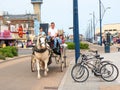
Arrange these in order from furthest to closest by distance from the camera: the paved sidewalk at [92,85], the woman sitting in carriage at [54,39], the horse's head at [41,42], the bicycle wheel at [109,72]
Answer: the woman sitting in carriage at [54,39] < the horse's head at [41,42] < the bicycle wheel at [109,72] < the paved sidewalk at [92,85]

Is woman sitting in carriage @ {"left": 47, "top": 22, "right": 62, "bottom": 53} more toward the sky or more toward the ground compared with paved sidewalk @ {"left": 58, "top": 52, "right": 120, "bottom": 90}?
more toward the sky

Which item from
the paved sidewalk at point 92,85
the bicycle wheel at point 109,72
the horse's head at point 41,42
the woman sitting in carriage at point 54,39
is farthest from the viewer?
the woman sitting in carriage at point 54,39

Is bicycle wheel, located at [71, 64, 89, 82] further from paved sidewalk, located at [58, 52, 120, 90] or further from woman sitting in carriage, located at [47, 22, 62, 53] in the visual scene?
woman sitting in carriage, located at [47, 22, 62, 53]

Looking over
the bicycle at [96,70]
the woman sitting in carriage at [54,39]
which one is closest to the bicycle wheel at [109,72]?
the bicycle at [96,70]

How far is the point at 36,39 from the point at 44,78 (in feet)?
6.29

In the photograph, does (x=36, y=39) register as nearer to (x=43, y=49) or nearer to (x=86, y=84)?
(x=43, y=49)

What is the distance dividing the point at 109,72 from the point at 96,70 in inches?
22.0

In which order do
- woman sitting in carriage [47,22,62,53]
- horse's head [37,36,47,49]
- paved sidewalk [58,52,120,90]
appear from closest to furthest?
paved sidewalk [58,52,120,90] → horse's head [37,36,47,49] → woman sitting in carriage [47,22,62,53]

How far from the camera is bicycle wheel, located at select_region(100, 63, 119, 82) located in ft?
50.6

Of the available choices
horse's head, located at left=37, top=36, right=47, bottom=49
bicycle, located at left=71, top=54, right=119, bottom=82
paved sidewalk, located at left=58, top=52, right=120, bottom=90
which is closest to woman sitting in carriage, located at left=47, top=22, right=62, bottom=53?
horse's head, located at left=37, top=36, right=47, bottom=49

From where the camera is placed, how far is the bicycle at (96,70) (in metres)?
15.4

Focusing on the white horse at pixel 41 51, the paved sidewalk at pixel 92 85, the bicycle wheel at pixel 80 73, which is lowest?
the paved sidewalk at pixel 92 85

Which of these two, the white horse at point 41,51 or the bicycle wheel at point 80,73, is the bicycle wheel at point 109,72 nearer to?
the bicycle wheel at point 80,73

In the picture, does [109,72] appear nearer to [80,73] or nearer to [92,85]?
[80,73]
